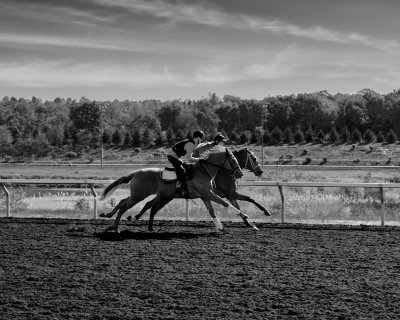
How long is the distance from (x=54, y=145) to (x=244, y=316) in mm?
85926

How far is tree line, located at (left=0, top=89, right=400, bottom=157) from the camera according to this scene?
77.4 metres

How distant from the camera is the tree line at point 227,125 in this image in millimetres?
77375

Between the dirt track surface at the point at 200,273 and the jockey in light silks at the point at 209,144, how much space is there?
5.36 ft

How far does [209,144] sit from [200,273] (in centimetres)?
522

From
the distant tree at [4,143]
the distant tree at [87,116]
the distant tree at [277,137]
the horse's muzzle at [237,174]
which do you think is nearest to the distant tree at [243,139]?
the distant tree at [277,137]

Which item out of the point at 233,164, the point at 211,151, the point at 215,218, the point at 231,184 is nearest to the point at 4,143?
the point at 211,151

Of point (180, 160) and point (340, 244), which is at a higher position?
point (180, 160)

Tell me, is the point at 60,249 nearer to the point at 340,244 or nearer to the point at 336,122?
the point at 340,244

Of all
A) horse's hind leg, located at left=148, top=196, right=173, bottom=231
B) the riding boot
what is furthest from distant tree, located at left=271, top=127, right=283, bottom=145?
the riding boot

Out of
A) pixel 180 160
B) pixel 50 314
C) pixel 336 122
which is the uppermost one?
pixel 336 122

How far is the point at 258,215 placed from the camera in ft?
56.1

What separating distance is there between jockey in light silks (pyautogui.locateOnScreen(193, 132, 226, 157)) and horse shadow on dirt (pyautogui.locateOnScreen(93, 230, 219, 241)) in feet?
6.17

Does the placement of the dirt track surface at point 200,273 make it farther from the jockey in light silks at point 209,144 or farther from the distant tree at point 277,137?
the distant tree at point 277,137

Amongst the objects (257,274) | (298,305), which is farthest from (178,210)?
(298,305)
